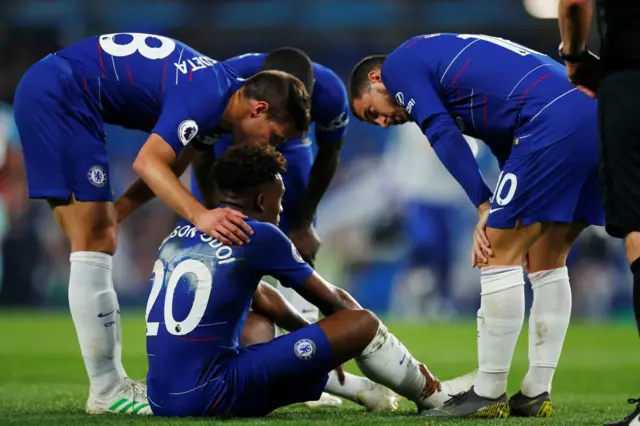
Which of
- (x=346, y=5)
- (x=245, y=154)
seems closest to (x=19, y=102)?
(x=245, y=154)

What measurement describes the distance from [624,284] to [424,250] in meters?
3.17

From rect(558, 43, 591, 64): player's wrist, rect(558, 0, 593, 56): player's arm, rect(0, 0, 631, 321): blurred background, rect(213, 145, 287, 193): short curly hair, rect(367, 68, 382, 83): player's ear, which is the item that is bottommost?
rect(0, 0, 631, 321): blurred background

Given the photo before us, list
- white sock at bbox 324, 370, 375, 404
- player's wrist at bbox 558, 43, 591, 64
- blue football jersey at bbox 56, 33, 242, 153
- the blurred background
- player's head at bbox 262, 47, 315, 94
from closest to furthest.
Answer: player's wrist at bbox 558, 43, 591, 64, blue football jersey at bbox 56, 33, 242, 153, white sock at bbox 324, 370, 375, 404, player's head at bbox 262, 47, 315, 94, the blurred background

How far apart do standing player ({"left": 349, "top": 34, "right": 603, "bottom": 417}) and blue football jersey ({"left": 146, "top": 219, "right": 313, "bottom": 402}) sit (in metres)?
0.86

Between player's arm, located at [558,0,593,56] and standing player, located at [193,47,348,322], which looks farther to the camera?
standing player, located at [193,47,348,322]

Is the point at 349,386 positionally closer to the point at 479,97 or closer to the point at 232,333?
the point at 232,333

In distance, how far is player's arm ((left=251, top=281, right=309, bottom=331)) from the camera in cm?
483

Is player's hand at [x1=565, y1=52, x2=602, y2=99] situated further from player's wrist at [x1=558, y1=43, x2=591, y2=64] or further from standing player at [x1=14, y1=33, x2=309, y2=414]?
standing player at [x1=14, y1=33, x2=309, y2=414]

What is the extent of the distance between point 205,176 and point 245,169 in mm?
2076

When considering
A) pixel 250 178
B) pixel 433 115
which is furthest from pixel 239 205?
pixel 433 115

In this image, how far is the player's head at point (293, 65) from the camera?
5.64 meters

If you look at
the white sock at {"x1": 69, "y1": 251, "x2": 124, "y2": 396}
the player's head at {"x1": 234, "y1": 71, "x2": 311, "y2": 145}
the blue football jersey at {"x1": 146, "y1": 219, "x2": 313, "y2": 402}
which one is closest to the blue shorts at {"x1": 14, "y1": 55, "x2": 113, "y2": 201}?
the white sock at {"x1": 69, "y1": 251, "x2": 124, "y2": 396}

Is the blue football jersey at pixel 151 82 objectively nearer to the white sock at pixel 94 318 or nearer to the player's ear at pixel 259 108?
the player's ear at pixel 259 108

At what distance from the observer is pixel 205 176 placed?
→ 6.30 metres
